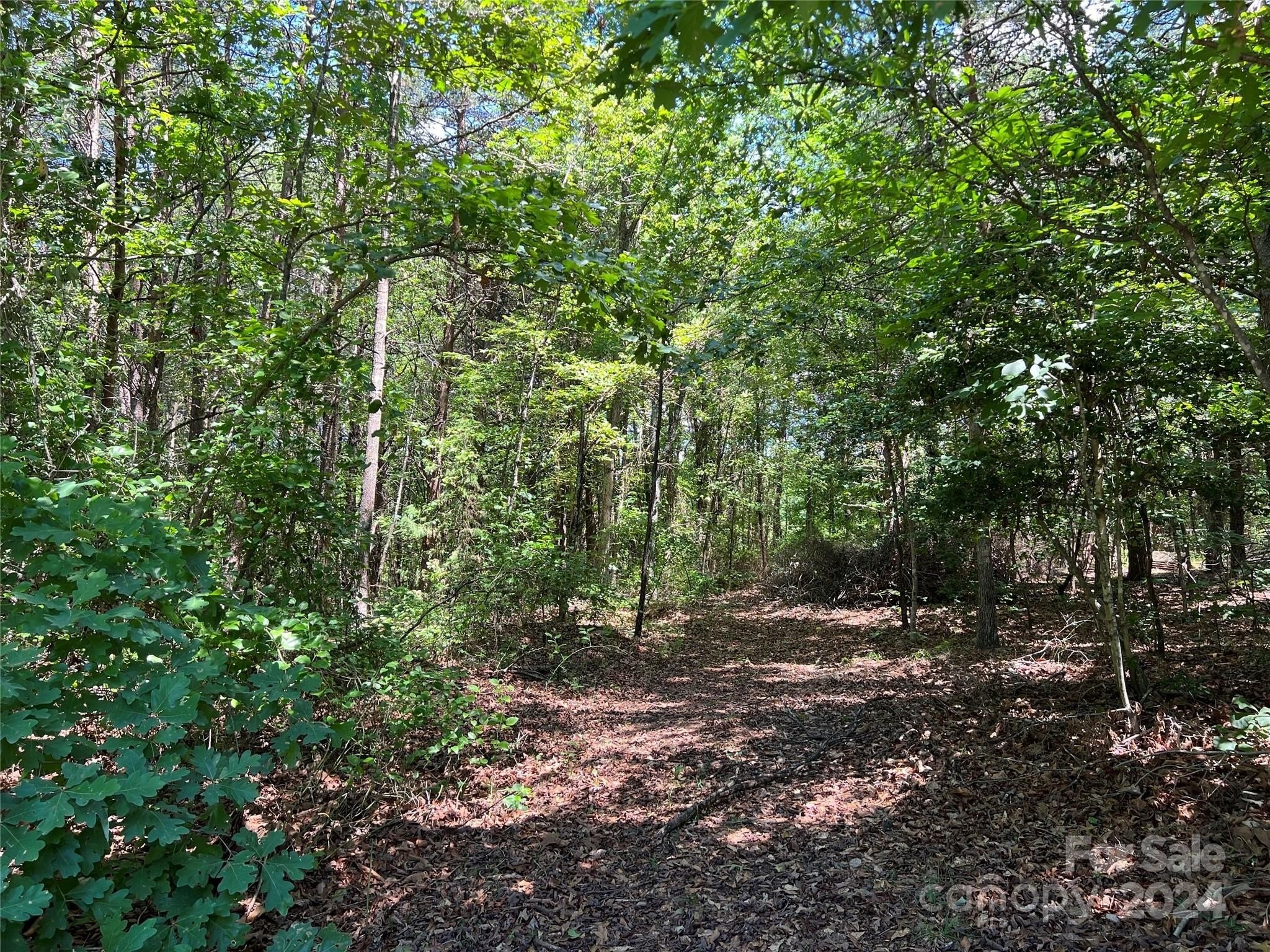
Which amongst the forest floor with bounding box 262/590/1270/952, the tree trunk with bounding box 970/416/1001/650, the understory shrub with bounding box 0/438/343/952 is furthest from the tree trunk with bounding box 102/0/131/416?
the tree trunk with bounding box 970/416/1001/650

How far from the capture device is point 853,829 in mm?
3816

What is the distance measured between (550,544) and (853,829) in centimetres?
461

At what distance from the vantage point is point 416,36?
3.92 m

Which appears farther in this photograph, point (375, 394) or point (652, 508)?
point (652, 508)

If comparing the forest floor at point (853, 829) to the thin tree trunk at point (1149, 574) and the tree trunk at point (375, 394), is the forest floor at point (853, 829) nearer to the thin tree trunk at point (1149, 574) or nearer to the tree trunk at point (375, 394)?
the thin tree trunk at point (1149, 574)

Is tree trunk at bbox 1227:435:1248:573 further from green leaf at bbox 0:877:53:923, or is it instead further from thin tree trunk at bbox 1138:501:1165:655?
green leaf at bbox 0:877:53:923

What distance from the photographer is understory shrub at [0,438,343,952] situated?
5.39 ft

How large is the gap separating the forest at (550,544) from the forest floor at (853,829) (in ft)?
0.10

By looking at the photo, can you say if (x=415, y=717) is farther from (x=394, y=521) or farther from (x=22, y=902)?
(x=394, y=521)

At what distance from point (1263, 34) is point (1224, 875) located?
3.54m

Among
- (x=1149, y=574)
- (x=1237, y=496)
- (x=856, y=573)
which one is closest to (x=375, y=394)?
(x=1149, y=574)

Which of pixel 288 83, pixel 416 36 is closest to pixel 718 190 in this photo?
pixel 416 36

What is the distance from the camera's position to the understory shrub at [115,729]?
1.64m

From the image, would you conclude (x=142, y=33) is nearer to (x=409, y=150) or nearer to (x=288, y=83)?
(x=288, y=83)
